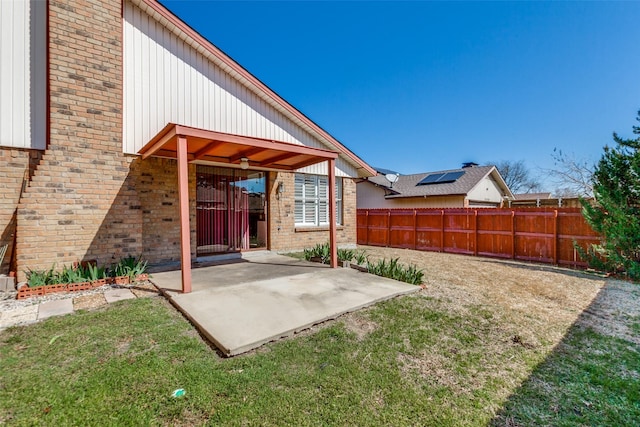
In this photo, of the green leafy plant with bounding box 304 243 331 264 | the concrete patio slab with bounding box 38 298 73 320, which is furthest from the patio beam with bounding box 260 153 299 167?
the concrete patio slab with bounding box 38 298 73 320

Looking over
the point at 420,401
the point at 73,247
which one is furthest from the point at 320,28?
the point at 420,401

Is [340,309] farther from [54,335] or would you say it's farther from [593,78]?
[593,78]

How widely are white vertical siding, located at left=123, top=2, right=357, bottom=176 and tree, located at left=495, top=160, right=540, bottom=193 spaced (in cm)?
4438

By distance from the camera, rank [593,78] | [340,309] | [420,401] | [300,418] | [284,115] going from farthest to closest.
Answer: [593,78] < [284,115] < [340,309] < [420,401] < [300,418]

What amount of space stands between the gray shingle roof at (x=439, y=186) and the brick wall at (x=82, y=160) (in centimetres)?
1689

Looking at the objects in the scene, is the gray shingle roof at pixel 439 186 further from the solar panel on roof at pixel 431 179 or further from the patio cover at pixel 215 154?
the patio cover at pixel 215 154

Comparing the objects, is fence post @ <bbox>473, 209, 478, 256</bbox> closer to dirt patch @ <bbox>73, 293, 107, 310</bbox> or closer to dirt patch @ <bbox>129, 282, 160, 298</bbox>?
dirt patch @ <bbox>129, 282, 160, 298</bbox>

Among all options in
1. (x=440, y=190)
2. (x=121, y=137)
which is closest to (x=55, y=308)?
(x=121, y=137)

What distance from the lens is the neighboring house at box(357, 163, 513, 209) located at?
19016 mm

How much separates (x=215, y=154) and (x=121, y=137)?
6.92 ft

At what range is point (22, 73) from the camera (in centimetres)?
588

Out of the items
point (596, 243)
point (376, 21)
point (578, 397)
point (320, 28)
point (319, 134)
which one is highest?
point (320, 28)

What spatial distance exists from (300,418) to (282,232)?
791 cm

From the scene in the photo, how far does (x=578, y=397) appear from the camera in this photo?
2648 millimetres
